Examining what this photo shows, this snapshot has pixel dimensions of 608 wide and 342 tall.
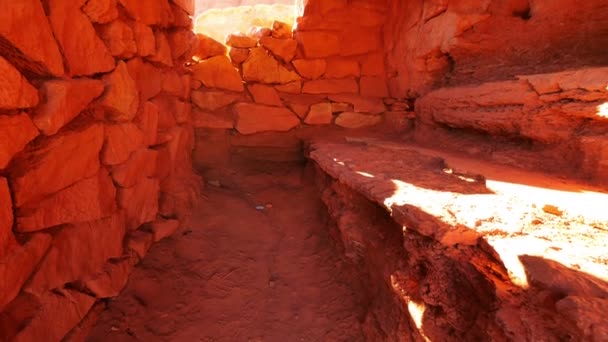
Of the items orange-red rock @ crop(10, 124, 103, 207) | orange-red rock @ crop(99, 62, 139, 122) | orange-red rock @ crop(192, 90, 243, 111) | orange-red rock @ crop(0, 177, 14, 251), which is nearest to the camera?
orange-red rock @ crop(0, 177, 14, 251)

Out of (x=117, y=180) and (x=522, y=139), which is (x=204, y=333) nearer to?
(x=117, y=180)

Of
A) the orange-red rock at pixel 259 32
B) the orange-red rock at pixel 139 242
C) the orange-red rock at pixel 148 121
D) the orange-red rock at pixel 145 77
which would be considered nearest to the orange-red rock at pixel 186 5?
the orange-red rock at pixel 145 77

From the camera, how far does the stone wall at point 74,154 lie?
1377 millimetres

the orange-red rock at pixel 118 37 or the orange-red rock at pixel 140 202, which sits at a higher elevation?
the orange-red rock at pixel 118 37

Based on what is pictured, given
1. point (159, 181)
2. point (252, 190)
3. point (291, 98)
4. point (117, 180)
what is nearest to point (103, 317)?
point (117, 180)

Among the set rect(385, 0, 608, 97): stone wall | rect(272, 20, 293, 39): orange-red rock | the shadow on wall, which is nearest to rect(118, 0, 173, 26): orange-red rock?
rect(272, 20, 293, 39): orange-red rock

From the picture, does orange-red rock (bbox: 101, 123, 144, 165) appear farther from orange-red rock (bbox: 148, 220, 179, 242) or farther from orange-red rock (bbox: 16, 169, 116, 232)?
orange-red rock (bbox: 148, 220, 179, 242)

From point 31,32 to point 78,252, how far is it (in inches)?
41.2

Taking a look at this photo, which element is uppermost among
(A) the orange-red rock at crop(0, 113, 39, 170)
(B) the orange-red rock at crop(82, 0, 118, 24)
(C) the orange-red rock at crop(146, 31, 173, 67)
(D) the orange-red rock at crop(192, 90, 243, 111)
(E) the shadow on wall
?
(E) the shadow on wall

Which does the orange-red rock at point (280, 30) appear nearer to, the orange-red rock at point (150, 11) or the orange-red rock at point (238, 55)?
the orange-red rock at point (238, 55)

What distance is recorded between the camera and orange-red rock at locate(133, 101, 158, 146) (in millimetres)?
2318

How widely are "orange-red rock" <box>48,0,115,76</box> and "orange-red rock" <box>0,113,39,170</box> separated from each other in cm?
37

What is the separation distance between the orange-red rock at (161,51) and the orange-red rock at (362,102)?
6.36ft

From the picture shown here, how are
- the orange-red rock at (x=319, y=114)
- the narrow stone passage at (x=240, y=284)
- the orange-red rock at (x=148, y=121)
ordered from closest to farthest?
the narrow stone passage at (x=240, y=284)
the orange-red rock at (x=148, y=121)
the orange-red rock at (x=319, y=114)
